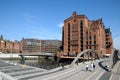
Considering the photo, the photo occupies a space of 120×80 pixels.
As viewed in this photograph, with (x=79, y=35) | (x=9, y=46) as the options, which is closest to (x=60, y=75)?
(x=79, y=35)

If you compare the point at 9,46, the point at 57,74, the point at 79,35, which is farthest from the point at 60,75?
the point at 9,46

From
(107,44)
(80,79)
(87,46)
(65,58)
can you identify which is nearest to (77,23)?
(87,46)

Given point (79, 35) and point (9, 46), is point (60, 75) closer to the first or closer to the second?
point (79, 35)

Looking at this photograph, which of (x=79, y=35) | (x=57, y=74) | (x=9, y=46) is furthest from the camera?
(x=9, y=46)

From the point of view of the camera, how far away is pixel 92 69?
44344mm

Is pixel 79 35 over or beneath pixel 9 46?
over

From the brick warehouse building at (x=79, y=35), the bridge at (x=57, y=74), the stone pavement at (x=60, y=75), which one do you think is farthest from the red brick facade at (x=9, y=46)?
the stone pavement at (x=60, y=75)

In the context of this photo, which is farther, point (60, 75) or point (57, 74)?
point (57, 74)

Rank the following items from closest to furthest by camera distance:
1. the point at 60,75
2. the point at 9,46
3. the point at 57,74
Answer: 1. the point at 60,75
2. the point at 57,74
3. the point at 9,46

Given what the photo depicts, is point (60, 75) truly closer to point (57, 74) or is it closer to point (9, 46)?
point (57, 74)

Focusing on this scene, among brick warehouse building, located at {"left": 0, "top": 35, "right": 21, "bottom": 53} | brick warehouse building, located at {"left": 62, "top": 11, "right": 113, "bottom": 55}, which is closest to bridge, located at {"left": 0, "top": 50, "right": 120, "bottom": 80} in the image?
brick warehouse building, located at {"left": 62, "top": 11, "right": 113, "bottom": 55}

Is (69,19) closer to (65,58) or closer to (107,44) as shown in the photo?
(65,58)

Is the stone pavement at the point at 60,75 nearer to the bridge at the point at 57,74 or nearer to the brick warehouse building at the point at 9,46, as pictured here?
the bridge at the point at 57,74

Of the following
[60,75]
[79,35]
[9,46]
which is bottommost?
[60,75]
